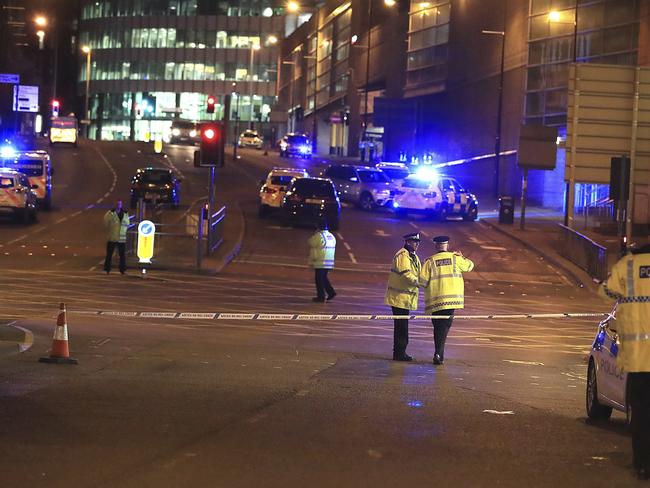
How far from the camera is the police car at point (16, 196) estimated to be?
36969 millimetres

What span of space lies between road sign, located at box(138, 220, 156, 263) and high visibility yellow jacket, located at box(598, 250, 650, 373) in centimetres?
1959

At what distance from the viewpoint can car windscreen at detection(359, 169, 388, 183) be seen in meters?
50.2

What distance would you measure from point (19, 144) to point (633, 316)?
84167 millimetres

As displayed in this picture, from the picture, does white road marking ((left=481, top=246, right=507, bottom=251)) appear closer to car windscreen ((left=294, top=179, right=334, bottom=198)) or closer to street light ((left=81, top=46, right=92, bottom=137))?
car windscreen ((left=294, top=179, right=334, bottom=198))

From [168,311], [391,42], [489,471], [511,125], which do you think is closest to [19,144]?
[391,42]

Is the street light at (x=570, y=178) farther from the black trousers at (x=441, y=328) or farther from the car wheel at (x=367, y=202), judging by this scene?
the black trousers at (x=441, y=328)

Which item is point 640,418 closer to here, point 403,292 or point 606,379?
point 606,379

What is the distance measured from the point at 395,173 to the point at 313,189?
13943 mm

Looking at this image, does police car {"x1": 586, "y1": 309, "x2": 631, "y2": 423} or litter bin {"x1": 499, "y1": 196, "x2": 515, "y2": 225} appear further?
litter bin {"x1": 499, "y1": 196, "x2": 515, "y2": 225}

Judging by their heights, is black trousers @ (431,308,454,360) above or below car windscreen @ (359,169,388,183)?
below

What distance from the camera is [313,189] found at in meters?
40.6

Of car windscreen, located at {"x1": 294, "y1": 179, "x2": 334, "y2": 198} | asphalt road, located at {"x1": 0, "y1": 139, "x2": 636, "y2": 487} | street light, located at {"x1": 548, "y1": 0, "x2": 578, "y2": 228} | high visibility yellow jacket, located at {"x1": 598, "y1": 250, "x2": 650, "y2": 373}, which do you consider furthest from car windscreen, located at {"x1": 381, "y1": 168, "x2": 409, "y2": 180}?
high visibility yellow jacket, located at {"x1": 598, "y1": 250, "x2": 650, "y2": 373}

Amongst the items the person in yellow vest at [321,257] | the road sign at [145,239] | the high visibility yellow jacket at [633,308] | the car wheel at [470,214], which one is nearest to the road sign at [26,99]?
the car wheel at [470,214]

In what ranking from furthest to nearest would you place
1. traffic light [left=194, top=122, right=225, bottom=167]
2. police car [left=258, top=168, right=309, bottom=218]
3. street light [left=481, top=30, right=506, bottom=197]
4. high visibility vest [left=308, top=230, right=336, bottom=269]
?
street light [left=481, top=30, right=506, bottom=197] < police car [left=258, top=168, right=309, bottom=218] < traffic light [left=194, top=122, right=225, bottom=167] < high visibility vest [left=308, top=230, right=336, bottom=269]
